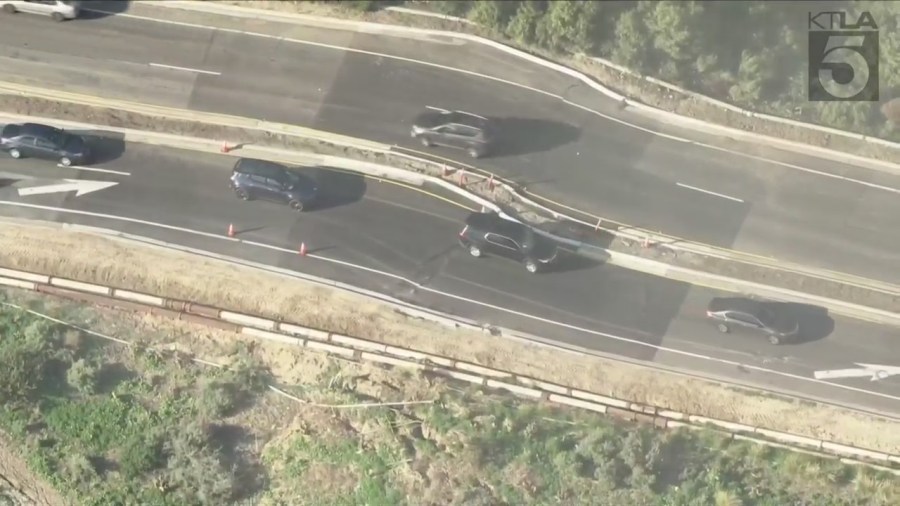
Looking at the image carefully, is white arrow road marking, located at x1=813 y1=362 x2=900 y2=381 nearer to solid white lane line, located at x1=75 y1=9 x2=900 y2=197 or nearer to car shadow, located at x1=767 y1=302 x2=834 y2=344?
car shadow, located at x1=767 y1=302 x2=834 y2=344

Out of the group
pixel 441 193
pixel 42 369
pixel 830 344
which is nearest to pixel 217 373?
pixel 42 369

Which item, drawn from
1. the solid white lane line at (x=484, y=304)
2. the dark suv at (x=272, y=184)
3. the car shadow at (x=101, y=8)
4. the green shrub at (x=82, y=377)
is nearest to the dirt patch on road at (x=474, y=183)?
the dark suv at (x=272, y=184)

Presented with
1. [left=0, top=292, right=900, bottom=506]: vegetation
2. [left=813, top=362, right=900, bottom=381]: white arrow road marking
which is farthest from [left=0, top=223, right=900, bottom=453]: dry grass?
[left=813, top=362, right=900, bottom=381]: white arrow road marking

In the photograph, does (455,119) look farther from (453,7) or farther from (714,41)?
(714,41)

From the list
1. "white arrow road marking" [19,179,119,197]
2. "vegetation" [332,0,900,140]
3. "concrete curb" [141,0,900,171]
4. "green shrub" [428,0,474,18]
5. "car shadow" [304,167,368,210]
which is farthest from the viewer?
"green shrub" [428,0,474,18]

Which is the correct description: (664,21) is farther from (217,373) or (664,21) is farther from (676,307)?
(217,373)
